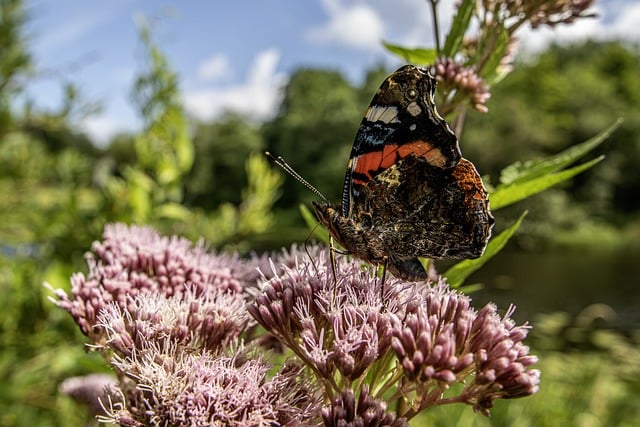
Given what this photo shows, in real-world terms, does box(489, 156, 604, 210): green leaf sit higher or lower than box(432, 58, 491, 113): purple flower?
lower

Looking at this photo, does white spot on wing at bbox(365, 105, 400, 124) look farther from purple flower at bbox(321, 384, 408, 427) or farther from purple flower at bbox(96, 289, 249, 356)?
purple flower at bbox(321, 384, 408, 427)

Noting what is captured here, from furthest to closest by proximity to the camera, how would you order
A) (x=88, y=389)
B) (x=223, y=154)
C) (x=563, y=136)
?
(x=563, y=136) < (x=223, y=154) < (x=88, y=389)

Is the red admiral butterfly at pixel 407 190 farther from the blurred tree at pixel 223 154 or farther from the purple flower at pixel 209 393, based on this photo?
the blurred tree at pixel 223 154

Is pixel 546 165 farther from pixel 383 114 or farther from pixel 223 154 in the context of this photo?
pixel 223 154

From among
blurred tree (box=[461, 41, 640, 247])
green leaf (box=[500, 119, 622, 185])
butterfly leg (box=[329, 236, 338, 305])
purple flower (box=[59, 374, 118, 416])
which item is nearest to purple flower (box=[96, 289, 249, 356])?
butterfly leg (box=[329, 236, 338, 305])

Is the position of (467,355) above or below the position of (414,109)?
below

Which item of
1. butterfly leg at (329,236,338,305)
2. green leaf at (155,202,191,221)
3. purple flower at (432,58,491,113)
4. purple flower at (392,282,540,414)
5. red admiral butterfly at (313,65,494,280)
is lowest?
green leaf at (155,202,191,221)

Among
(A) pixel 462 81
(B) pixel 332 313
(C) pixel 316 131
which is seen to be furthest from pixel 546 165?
(C) pixel 316 131

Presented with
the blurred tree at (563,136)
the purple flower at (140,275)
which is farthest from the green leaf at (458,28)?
the blurred tree at (563,136)
